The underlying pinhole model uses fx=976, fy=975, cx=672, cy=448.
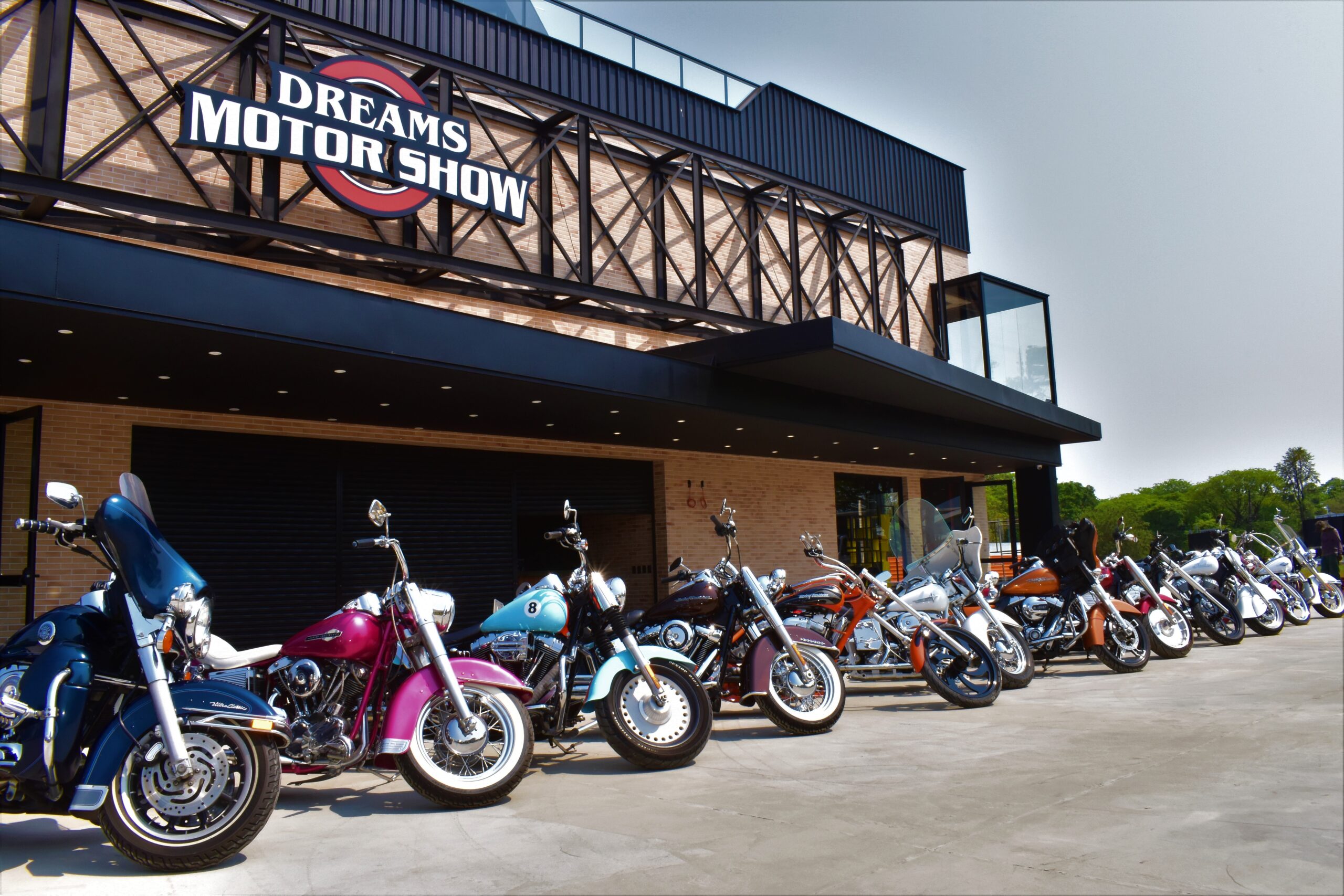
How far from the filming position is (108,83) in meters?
9.38

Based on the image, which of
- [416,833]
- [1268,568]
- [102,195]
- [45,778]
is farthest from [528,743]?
[1268,568]

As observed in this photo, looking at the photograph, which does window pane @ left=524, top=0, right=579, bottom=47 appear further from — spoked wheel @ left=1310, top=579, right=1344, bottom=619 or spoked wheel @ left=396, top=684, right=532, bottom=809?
spoked wheel @ left=1310, top=579, right=1344, bottom=619

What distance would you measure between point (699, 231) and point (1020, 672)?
7.88m

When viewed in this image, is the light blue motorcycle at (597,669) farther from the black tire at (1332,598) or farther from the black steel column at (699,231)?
the black tire at (1332,598)

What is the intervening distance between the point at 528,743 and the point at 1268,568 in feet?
41.9

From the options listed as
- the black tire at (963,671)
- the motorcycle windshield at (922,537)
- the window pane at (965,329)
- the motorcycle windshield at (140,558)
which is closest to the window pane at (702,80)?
the window pane at (965,329)

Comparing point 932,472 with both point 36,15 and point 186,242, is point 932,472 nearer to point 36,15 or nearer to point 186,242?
point 186,242

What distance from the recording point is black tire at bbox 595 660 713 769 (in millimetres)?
5414

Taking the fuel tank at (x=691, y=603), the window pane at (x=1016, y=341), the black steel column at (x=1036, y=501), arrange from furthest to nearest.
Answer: the black steel column at (x=1036, y=501)
the window pane at (x=1016, y=341)
the fuel tank at (x=691, y=603)

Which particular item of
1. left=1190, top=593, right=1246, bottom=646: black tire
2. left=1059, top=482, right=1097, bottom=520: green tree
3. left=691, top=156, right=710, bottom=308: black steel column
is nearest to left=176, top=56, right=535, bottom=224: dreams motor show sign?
left=691, top=156, right=710, bottom=308: black steel column

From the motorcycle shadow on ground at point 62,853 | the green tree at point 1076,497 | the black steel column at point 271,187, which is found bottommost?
the motorcycle shadow on ground at point 62,853

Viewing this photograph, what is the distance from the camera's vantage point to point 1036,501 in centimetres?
2088

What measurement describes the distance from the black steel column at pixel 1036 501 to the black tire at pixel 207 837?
1879 centimetres

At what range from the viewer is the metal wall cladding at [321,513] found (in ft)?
33.2
